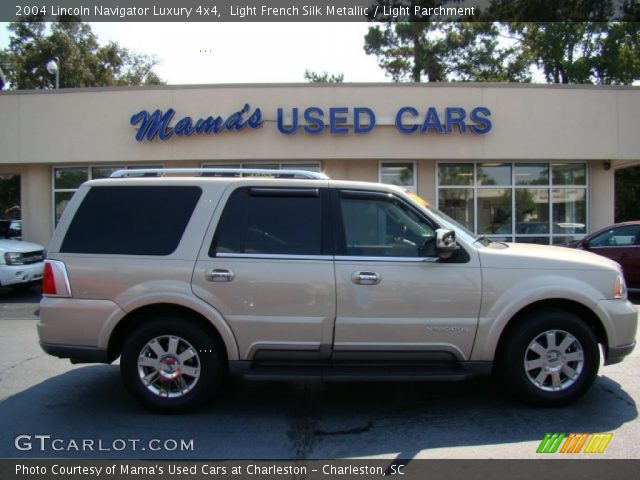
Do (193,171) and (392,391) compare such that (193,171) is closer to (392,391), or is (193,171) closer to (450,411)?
(392,391)

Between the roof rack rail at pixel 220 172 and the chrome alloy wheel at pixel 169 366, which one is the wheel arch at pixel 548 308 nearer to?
the roof rack rail at pixel 220 172

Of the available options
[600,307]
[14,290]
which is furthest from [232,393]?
[14,290]

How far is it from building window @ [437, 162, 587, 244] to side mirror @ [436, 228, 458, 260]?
1171 cm

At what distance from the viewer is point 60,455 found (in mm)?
3984

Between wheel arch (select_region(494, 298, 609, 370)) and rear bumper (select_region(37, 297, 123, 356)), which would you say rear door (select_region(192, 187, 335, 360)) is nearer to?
rear bumper (select_region(37, 297, 123, 356))

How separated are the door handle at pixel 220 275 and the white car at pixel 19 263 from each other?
8.83 meters

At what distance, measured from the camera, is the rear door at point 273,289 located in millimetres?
4566

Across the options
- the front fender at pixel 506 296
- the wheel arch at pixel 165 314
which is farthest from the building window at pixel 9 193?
the front fender at pixel 506 296

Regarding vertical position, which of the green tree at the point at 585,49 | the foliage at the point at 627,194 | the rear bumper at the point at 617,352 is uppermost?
the green tree at the point at 585,49

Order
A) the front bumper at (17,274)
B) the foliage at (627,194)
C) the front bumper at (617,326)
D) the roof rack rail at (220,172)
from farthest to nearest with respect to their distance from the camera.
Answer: the foliage at (627,194) < the front bumper at (17,274) < the roof rack rail at (220,172) < the front bumper at (617,326)

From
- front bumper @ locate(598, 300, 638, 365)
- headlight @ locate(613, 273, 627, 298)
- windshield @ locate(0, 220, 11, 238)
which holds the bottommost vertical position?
front bumper @ locate(598, 300, 638, 365)

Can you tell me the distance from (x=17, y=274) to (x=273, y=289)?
30.3ft

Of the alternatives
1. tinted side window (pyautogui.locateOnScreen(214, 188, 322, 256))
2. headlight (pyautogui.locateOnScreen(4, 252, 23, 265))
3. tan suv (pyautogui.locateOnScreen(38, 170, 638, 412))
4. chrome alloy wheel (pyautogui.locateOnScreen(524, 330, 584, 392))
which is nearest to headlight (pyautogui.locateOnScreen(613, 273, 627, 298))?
tan suv (pyautogui.locateOnScreen(38, 170, 638, 412))

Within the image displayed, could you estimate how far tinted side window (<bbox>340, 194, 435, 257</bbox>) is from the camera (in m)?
4.70
